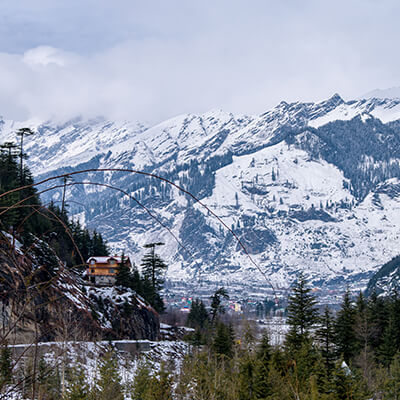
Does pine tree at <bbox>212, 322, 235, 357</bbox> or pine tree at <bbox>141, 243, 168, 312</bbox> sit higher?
pine tree at <bbox>141, 243, 168, 312</bbox>

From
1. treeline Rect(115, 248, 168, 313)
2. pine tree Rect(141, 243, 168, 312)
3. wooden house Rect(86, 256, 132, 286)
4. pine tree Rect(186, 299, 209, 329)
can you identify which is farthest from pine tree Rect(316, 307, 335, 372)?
pine tree Rect(186, 299, 209, 329)

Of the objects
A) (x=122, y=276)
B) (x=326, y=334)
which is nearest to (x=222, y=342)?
(x=326, y=334)

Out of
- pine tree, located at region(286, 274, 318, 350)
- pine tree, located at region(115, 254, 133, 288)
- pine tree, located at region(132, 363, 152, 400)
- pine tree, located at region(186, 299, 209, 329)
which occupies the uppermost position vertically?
pine tree, located at region(115, 254, 133, 288)

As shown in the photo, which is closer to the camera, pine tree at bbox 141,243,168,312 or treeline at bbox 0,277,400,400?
treeline at bbox 0,277,400,400

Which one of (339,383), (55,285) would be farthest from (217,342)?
(55,285)

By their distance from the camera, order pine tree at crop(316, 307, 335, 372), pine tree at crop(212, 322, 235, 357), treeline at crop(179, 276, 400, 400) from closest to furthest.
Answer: treeline at crop(179, 276, 400, 400), pine tree at crop(316, 307, 335, 372), pine tree at crop(212, 322, 235, 357)

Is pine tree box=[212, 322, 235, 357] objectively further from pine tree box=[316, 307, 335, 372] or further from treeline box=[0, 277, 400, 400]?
pine tree box=[316, 307, 335, 372]

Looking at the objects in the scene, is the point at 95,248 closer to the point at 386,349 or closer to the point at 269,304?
the point at 386,349

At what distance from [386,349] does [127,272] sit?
27585 millimetres

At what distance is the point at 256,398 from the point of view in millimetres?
19625

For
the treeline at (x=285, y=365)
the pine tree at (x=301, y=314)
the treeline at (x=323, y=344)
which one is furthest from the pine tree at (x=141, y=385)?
the pine tree at (x=301, y=314)

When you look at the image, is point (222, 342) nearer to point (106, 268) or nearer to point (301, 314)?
point (301, 314)

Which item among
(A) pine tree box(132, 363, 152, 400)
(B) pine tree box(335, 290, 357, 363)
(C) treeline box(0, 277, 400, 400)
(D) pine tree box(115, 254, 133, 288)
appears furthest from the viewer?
(D) pine tree box(115, 254, 133, 288)

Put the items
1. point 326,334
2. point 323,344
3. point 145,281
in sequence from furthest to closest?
point 145,281 → point 323,344 → point 326,334
